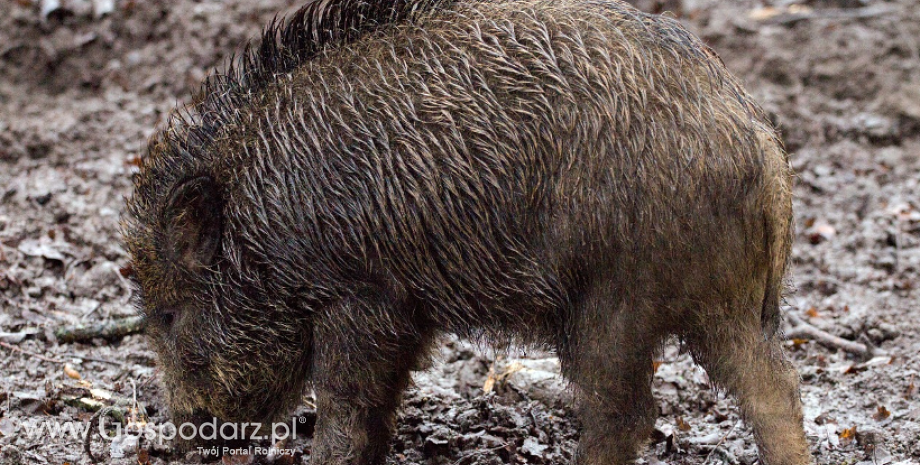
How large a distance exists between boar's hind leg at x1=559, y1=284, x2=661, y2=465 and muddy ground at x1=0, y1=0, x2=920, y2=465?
2.68ft

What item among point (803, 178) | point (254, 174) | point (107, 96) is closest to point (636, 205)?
point (254, 174)

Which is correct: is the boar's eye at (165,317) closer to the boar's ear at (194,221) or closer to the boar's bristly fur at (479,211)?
the boar's bristly fur at (479,211)

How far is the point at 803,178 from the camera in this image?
799 cm

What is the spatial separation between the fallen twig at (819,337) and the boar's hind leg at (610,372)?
2.21 metres

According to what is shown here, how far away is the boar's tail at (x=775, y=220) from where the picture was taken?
374cm

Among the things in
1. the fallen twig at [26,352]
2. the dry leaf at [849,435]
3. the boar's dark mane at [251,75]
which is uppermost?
the boar's dark mane at [251,75]

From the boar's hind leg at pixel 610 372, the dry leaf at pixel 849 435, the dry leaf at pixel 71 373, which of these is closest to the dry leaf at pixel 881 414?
the dry leaf at pixel 849 435

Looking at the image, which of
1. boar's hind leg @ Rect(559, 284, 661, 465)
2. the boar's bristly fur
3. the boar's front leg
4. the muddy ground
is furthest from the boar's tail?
the boar's front leg

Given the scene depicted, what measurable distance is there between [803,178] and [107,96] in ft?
19.8

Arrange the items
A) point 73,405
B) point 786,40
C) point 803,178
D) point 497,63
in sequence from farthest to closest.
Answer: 1. point 786,40
2. point 803,178
3. point 73,405
4. point 497,63

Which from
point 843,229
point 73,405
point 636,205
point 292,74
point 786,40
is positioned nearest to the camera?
point 636,205

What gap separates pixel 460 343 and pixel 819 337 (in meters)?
2.17

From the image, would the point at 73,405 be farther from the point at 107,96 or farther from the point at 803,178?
the point at 803,178

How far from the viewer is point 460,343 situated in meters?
5.90
